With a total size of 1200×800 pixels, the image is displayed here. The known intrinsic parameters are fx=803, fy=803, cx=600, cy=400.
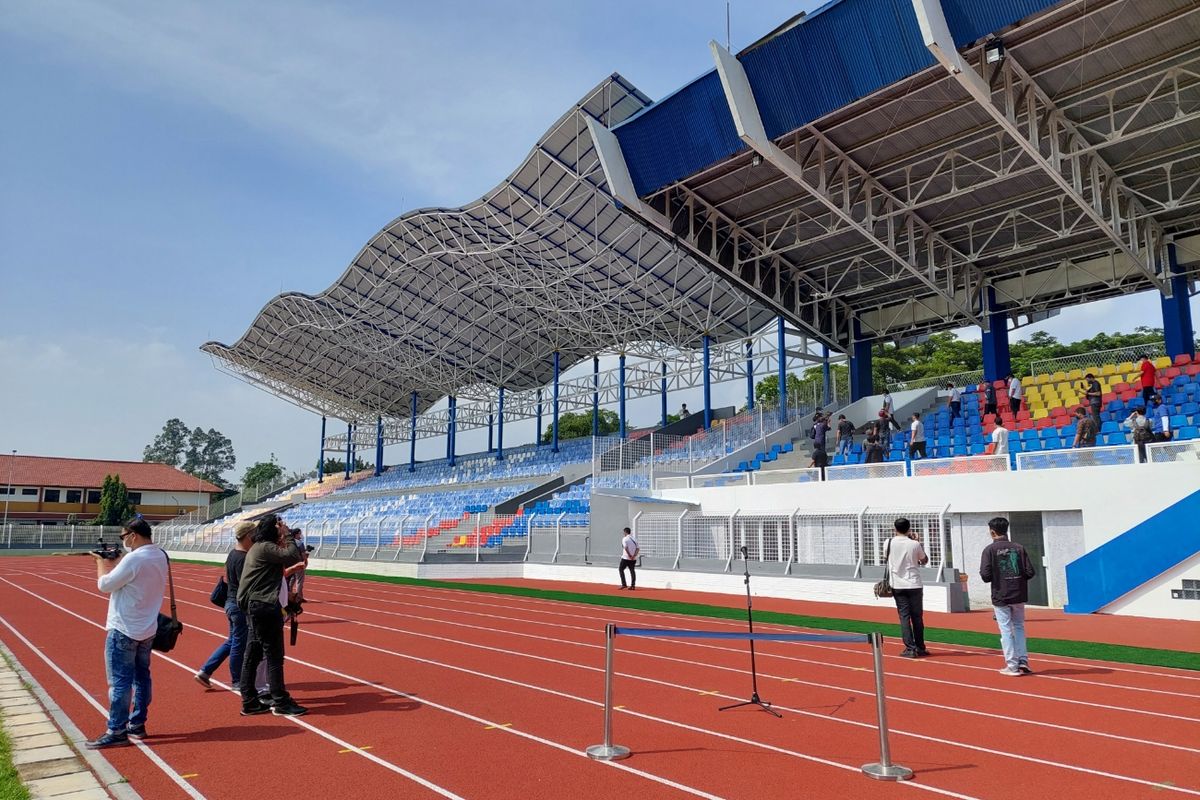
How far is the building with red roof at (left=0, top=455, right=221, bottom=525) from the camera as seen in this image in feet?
206

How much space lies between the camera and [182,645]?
420 inches

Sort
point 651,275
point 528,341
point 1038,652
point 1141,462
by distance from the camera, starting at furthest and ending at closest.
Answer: point 528,341, point 651,275, point 1141,462, point 1038,652

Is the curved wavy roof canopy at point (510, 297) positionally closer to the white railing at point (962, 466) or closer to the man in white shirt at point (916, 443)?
the man in white shirt at point (916, 443)

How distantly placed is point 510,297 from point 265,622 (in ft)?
109

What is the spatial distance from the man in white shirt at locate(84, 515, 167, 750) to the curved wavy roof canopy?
2147cm

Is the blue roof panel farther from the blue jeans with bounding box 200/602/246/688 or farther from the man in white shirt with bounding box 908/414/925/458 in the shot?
the blue jeans with bounding box 200/602/246/688

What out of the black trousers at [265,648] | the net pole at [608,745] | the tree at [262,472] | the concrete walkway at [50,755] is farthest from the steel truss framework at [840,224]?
the tree at [262,472]

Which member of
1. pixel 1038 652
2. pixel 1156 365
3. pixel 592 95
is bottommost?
pixel 1038 652

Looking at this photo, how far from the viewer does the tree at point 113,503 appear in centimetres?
5975

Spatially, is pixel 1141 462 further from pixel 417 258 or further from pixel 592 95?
pixel 417 258

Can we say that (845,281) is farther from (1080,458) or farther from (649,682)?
(649,682)

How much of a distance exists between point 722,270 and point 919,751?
22.1m

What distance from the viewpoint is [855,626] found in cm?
1292

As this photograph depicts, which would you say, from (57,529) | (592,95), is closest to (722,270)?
(592,95)
